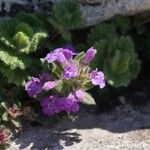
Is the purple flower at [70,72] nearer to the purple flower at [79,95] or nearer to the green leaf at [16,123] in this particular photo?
the purple flower at [79,95]

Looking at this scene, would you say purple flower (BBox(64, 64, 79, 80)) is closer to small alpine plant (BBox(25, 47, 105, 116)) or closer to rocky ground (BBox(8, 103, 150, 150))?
small alpine plant (BBox(25, 47, 105, 116))

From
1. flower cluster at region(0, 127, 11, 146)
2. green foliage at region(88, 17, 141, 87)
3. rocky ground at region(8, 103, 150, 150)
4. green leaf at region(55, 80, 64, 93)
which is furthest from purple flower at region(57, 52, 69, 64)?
flower cluster at region(0, 127, 11, 146)

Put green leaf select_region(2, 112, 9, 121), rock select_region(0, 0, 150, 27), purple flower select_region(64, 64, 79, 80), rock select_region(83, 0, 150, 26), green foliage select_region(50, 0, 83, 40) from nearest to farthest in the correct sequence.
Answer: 1. purple flower select_region(64, 64, 79, 80)
2. green leaf select_region(2, 112, 9, 121)
3. green foliage select_region(50, 0, 83, 40)
4. rock select_region(0, 0, 150, 27)
5. rock select_region(83, 0, 150, 26)

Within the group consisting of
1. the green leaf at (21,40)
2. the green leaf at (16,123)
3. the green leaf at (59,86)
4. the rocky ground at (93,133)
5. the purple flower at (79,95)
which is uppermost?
the green leaf at (21,40)

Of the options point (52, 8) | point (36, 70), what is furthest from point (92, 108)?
point (52, 8)

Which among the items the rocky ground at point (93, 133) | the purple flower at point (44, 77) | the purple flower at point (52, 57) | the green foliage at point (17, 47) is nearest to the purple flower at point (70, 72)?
the purple flower at point (52, 57)
